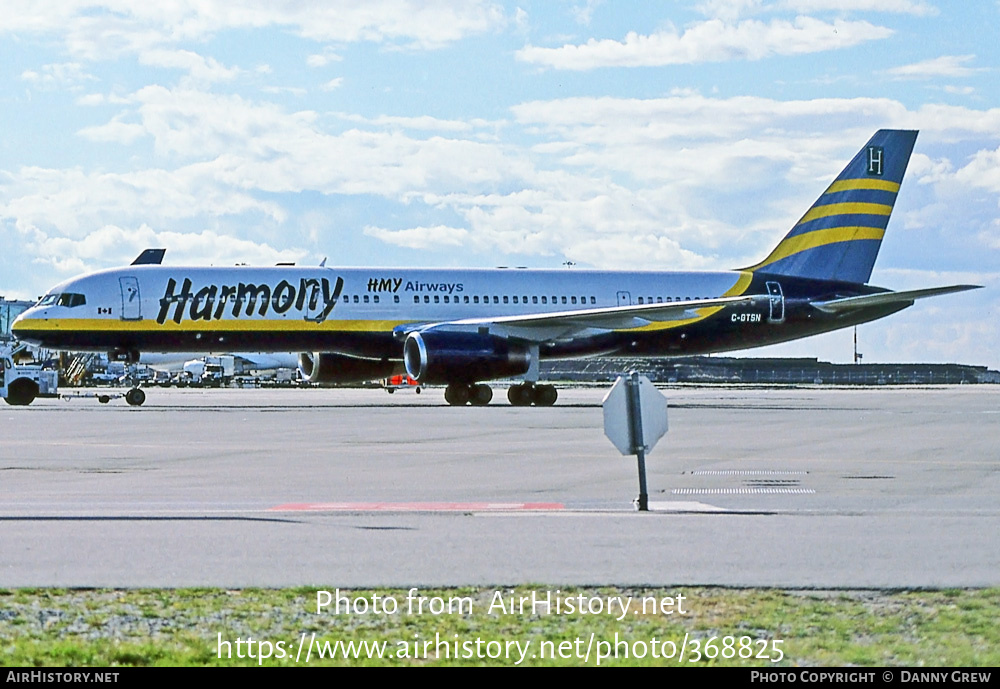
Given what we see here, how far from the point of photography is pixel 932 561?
9.61 m

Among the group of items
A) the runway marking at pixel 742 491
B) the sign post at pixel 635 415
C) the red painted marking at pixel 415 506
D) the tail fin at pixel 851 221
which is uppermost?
the tail fin at pixel 851 221

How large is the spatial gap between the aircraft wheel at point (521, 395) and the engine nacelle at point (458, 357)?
1080mm

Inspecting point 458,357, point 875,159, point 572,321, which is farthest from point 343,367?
point 875,159

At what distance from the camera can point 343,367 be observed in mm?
44688

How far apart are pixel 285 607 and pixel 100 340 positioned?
34.4 metres

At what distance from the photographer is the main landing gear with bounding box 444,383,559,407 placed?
138 ft

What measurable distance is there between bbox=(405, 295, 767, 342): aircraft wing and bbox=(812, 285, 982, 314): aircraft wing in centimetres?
525

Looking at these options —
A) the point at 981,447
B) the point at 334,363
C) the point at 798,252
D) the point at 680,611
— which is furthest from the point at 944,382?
the point at 680,611

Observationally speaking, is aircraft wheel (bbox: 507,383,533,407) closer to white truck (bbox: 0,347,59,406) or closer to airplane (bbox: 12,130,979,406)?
airplane (bbox: 12,130,979,406)

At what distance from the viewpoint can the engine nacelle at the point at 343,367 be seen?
44469 mm

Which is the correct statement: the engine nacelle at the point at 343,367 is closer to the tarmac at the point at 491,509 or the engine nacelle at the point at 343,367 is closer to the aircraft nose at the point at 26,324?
the aircraft nose at the point at 26,324

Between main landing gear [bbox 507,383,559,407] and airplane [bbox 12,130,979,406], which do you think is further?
main landing gear [bbox 507,383,559,407]

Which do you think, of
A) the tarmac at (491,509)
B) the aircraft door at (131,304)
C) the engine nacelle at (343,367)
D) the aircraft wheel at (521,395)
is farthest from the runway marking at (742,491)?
the engine nacelle at (343,367)

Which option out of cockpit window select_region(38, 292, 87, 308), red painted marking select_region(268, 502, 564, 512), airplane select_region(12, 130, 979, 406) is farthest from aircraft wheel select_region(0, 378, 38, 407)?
red painted marking select_region(268, 502, 564, 512)
